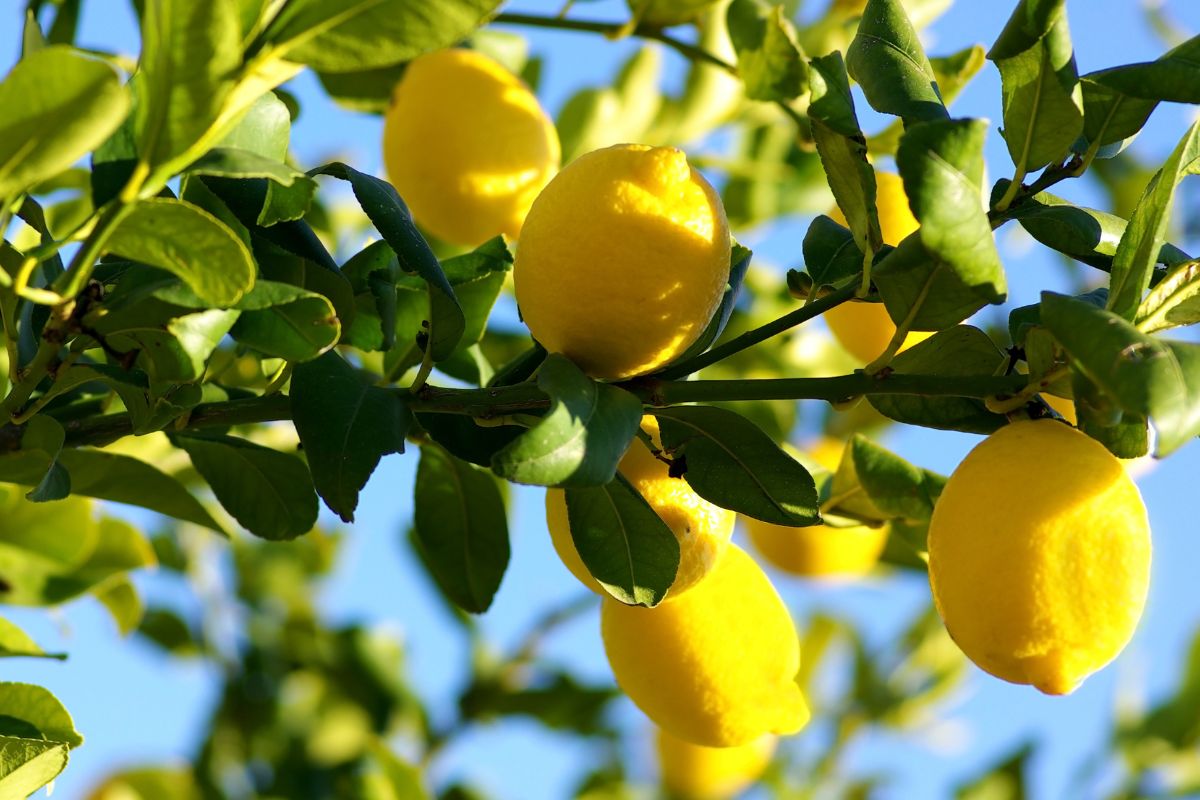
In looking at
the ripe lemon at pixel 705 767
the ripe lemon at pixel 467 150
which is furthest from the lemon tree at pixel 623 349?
the ripe lemon at pixel 705 767

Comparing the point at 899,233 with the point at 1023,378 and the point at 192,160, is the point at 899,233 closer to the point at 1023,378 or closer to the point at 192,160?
the point at 1023,378

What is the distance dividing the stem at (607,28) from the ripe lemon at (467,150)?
0.10 meters

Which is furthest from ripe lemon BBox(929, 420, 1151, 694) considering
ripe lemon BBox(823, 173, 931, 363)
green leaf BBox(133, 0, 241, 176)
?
green leaf BBox(133, 0, 241, 176)

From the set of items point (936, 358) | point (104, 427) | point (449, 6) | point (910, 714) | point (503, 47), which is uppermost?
point (503, 47)

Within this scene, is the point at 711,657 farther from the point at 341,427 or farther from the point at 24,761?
the point at 24,761

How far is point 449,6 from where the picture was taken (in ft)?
2.68

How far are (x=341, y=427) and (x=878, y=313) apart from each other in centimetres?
60

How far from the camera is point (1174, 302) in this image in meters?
1.01

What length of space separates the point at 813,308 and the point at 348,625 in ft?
6.29

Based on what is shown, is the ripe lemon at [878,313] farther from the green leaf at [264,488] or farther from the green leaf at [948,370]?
the green leaf at [264,488]

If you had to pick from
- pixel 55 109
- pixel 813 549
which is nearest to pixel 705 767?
pixel 813 549

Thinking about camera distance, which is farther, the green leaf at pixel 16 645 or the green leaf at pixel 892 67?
the green leaf at pixel 16 645

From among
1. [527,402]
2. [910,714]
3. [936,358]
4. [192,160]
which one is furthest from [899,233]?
[910,714]

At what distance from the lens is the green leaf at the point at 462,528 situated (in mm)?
1387
